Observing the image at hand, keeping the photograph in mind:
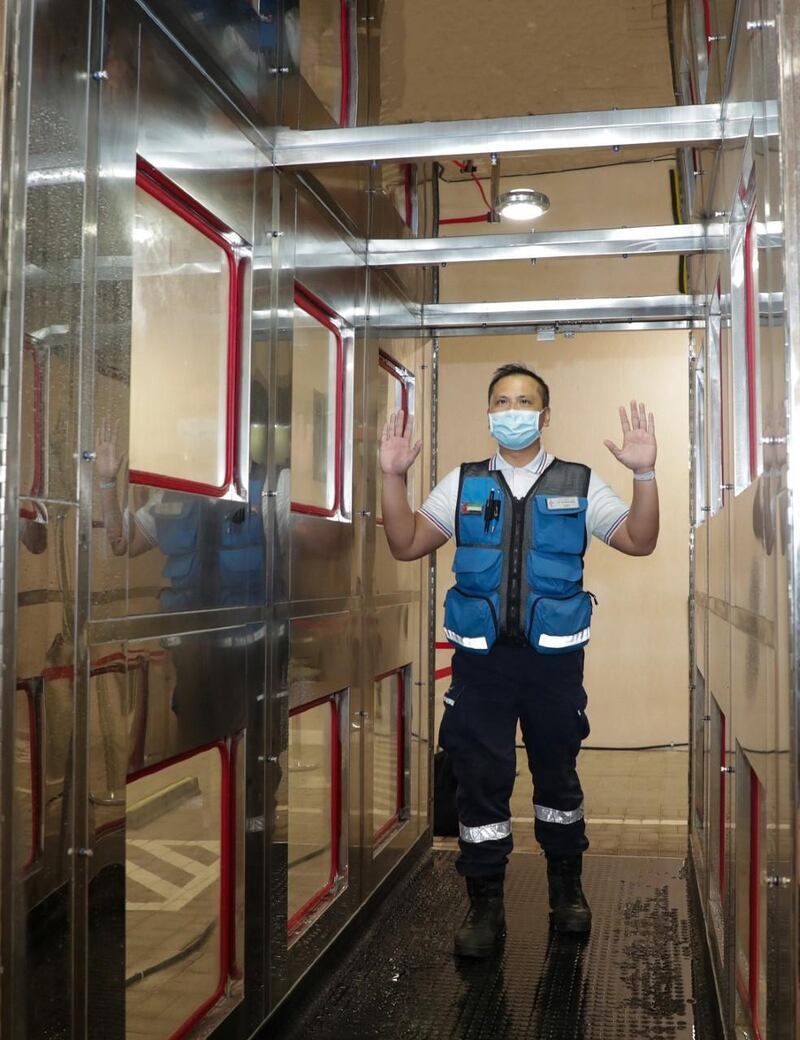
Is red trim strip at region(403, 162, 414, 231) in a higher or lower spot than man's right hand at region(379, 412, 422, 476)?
higher

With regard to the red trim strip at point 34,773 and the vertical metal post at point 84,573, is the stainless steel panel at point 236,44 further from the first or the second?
the red trim strip at point 34,773

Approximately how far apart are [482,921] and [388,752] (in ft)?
3.68

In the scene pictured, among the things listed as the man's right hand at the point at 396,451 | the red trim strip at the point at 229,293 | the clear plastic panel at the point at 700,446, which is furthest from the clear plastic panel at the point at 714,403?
the red trim strip at the point at 229,293

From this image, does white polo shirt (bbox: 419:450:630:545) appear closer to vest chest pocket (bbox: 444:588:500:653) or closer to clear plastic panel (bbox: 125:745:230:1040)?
vest chest pocket (bbox: 444:588:500:653)

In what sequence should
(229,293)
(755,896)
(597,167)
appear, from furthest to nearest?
(597,167) → (229,293) → (755,896)

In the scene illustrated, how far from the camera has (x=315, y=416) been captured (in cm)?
365

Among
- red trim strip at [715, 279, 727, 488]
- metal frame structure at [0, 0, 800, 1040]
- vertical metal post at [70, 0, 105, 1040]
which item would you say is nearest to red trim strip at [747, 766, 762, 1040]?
metal frame structure at [0, 0, 800, 1040]

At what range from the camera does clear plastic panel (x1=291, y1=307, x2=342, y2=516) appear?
344 cm

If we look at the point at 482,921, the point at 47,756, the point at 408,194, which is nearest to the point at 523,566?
the point at 482,921

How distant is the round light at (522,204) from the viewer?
14.0ft

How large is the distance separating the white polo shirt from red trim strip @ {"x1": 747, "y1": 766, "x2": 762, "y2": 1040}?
154cm

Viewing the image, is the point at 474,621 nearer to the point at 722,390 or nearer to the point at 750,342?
the point at 722,390

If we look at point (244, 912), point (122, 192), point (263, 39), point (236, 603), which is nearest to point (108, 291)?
point (122, 192)

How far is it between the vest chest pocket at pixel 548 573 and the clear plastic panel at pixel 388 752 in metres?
0.98
